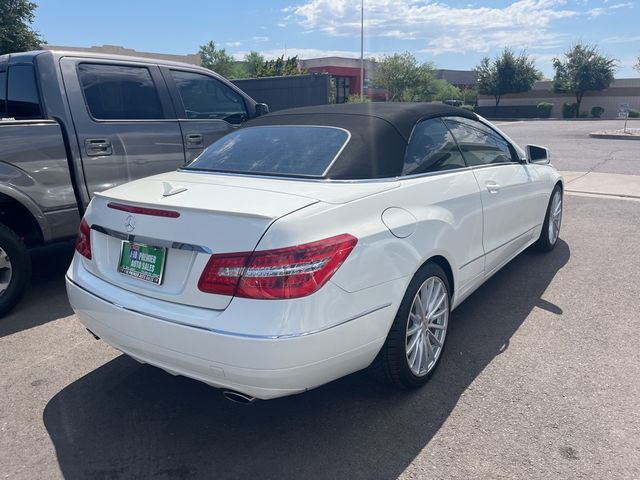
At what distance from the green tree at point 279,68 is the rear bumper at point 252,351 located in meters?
32.6

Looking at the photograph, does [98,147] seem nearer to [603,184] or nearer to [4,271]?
[4,271]

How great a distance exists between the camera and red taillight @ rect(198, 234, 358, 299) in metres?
2.33

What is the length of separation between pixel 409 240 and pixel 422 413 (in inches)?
37.5

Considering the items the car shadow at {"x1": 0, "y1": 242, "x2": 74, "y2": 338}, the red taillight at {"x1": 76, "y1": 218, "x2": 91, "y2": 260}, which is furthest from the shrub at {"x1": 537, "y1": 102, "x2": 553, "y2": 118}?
the red taillight at {"x1": 76, "y1": 218, "x2": 91, "y2": 260}

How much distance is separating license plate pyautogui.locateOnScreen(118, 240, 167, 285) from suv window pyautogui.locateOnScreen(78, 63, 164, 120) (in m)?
2.55

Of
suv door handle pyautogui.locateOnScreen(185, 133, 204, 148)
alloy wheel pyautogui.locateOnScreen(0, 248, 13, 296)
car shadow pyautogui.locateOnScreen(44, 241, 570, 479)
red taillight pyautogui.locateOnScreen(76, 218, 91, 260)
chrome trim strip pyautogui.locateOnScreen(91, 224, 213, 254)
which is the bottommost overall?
car shadow pyautogui.locateOnScreen(44, 241, 570, 479)

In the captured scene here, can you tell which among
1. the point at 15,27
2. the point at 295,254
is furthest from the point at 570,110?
the point at 295,254

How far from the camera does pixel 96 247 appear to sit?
9.76 ft

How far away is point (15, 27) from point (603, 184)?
83.0ft

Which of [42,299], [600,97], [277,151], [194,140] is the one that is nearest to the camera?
[277,151]

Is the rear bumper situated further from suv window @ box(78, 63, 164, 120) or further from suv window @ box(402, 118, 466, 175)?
suv window @ box(78, 63, 164, 120)

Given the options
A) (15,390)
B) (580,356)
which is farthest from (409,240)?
(15,390)

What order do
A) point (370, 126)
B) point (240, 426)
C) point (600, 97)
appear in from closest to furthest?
point (240, 426) < point (370, 126) < point (600, 97)

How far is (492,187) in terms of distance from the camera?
395cm
